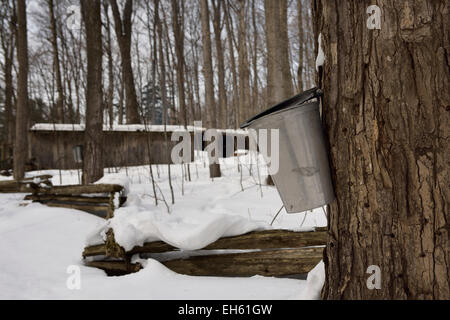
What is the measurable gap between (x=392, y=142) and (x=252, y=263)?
1606mm

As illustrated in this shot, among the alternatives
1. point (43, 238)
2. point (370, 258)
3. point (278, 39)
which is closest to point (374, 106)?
point (370, 258)

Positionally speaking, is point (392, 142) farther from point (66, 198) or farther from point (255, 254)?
point (66, 198)

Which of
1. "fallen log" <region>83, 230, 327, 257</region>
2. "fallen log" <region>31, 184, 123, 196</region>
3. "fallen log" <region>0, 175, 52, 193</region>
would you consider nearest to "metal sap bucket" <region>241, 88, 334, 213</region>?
"fallen log" <region>83, 230, 327, 257</region>

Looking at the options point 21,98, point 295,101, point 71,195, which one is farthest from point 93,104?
point 295,101

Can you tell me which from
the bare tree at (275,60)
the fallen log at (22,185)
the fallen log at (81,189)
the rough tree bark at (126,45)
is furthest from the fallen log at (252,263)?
the rough tree bark at (126,45)

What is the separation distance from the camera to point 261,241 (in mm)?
2393

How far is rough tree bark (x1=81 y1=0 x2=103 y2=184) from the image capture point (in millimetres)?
6367

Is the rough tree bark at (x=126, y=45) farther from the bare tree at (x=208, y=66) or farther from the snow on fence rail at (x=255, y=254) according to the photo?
the snow on fence rail at (x=255, y=254)

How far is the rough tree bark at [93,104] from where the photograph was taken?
6.37 metres

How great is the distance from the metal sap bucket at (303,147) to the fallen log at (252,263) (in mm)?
1140

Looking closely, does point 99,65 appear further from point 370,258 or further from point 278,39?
point 370,258

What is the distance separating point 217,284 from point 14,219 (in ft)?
13.0

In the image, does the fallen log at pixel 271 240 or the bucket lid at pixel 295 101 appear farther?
the fallen log at pixel 271 240

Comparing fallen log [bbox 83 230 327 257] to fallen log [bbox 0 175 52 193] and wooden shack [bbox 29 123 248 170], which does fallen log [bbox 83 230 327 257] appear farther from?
wooden shack [bbox 29 123 248 170]
